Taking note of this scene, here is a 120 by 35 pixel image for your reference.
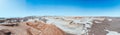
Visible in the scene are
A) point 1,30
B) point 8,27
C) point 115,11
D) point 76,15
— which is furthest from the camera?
point 76,15

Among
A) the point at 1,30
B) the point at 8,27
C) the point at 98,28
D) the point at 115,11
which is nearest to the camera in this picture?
the point at 1,30

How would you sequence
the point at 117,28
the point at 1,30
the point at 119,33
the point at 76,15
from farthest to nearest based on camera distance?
1. the point at 76,15
2. the point at 117,28
3. the point at 119,33
4. the point at 1,30

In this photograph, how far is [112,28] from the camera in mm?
3920

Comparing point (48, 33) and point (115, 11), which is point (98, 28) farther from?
point (48, 33)

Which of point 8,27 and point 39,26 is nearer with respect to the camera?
point 8,27

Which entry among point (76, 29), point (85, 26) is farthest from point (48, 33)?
point (85, 26)

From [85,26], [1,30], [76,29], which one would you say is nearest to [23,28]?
[1,30]

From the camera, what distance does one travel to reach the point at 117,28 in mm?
3828

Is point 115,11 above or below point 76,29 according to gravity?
above

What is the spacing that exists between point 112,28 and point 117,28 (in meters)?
0.12

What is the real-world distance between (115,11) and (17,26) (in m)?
2.82

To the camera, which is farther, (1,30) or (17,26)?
(17,26)

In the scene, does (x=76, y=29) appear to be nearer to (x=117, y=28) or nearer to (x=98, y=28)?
(x=98, y=28)

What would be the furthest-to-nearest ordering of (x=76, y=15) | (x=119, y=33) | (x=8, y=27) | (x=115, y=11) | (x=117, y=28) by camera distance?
(x=76, y=15)
(x=115, y=11)
(x=117, y=28)
(x=119, y=33)
(x=8, y=27)
